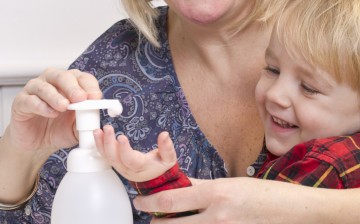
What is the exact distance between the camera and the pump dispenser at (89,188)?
0.77m

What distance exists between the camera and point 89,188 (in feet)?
2.53

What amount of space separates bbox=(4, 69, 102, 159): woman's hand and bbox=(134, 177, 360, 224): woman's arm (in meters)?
0.17

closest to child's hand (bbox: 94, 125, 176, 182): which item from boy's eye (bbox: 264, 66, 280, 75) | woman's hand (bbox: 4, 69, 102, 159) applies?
woman's hand (bbox: 4, 69, 102, 159)

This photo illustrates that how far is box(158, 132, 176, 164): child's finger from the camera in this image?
713mm

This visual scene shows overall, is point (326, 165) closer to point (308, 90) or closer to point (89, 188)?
point (308, 90)

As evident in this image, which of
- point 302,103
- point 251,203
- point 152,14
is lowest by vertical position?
point 251,203

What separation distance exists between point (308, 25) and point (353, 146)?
0.20 meters

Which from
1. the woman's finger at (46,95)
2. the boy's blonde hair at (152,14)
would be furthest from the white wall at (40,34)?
the woman's finger at (46,95)

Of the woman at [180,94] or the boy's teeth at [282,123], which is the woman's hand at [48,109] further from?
the boy's teeth at [282,123]

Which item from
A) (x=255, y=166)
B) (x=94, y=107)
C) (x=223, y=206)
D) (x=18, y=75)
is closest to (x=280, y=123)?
(x=255, y=166)

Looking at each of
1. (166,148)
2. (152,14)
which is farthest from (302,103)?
(152,14)

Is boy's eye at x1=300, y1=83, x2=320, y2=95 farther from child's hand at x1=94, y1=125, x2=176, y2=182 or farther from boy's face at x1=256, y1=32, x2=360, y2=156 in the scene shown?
child's hand at x1=94, y1=125, x2=176, y2=182

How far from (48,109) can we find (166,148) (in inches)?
10.6

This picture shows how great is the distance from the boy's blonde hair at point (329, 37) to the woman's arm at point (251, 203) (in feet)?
0.63
